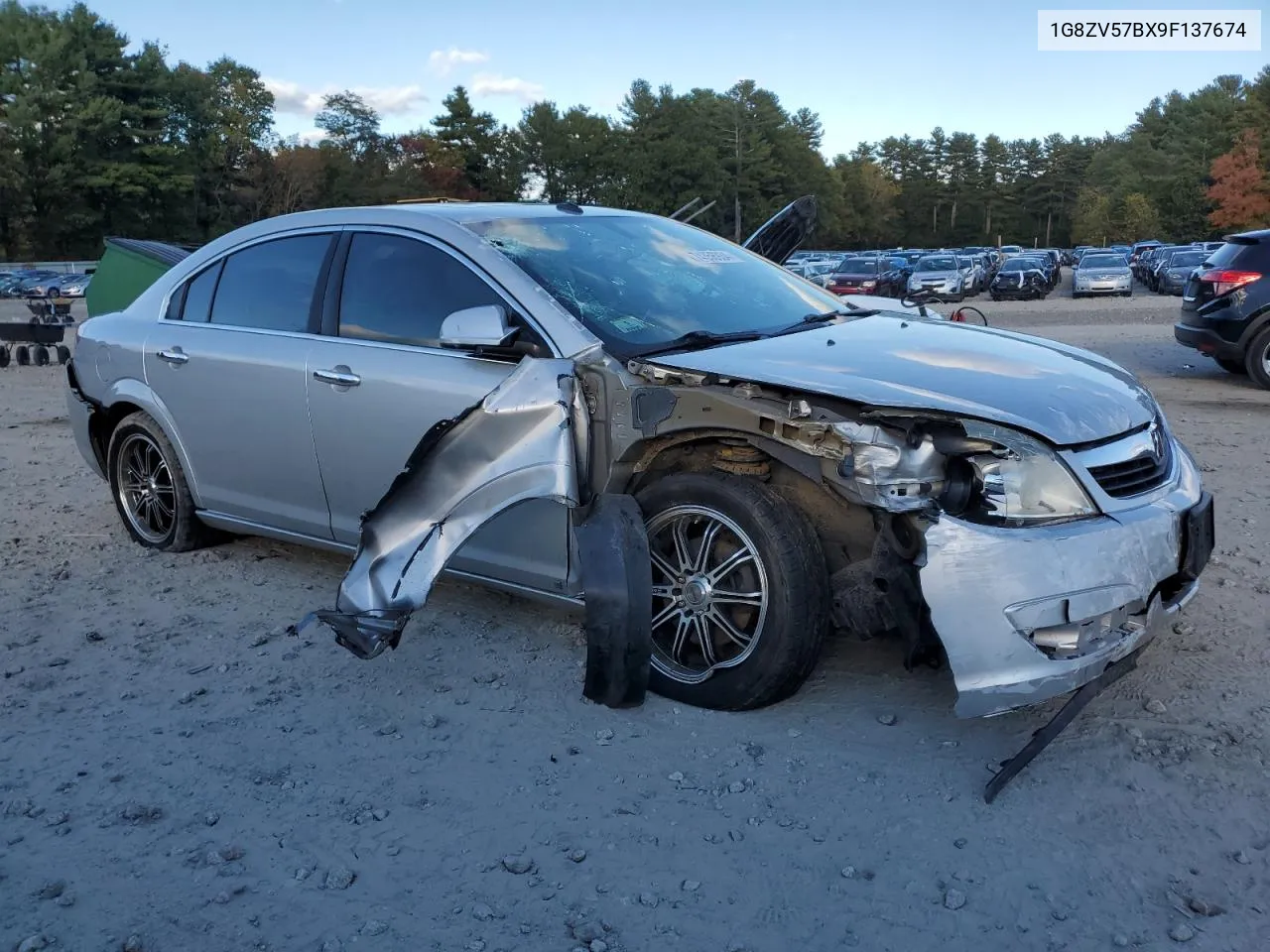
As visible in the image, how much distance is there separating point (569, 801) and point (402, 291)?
2150 mm

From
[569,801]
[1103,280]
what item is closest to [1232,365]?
[569,801]

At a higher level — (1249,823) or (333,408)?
(333,408)

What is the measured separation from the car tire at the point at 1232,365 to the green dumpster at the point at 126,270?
10.5 meters

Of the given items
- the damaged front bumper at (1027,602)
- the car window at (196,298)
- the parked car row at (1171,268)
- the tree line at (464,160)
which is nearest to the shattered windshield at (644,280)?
the damaged front bumper at (1027,602)

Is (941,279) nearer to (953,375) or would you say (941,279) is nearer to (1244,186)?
(953,375)

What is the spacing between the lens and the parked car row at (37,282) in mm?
37903

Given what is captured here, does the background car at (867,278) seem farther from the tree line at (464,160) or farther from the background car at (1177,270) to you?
the tree line at (464,160)

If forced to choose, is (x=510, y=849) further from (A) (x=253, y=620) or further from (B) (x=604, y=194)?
(B) (x=604, y=194)

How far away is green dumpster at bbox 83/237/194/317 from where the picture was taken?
10086 millimetres

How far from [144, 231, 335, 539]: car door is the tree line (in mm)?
42097

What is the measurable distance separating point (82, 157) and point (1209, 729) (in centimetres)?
7065

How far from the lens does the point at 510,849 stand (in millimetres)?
2945

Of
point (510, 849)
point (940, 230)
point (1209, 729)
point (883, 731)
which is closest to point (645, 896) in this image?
point (510, 849)

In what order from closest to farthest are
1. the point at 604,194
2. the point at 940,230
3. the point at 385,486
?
1. the point at 385,486
2. the point at 604,194
3. the point at 940,230
